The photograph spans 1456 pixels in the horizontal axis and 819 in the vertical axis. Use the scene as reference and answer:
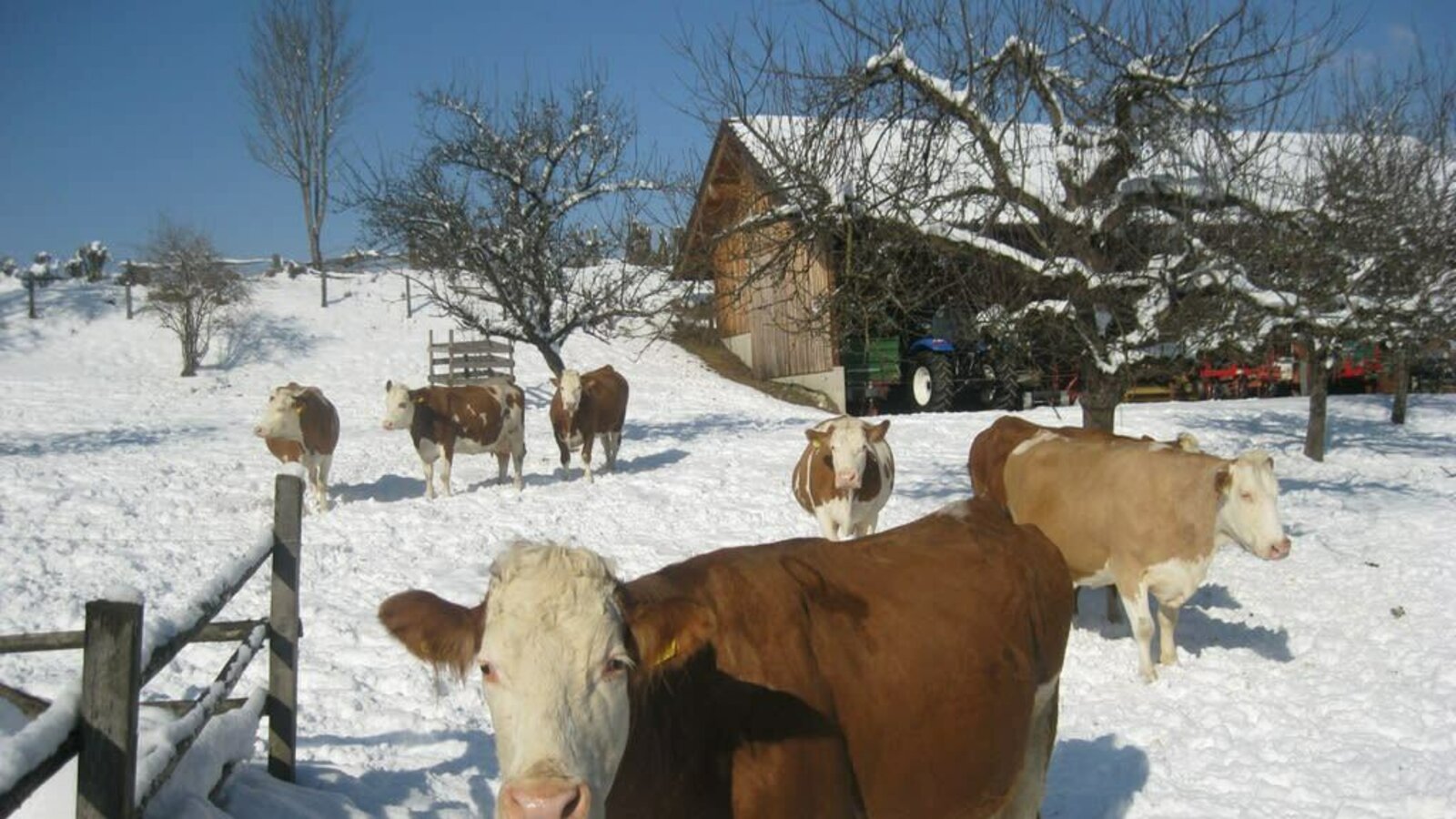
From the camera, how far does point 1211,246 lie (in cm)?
937

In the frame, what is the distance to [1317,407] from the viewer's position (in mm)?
15953

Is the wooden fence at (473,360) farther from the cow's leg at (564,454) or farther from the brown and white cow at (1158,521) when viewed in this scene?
the brown and white cow at (1158,521)

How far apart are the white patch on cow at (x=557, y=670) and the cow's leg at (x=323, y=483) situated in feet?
35.4

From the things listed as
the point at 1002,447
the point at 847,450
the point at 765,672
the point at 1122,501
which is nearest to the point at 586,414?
the point at 847,450

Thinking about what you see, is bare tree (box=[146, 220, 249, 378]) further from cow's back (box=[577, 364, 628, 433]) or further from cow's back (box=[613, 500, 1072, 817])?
cow's back (box=[613, 500, 1072, 817])

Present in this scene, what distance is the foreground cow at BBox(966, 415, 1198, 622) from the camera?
8742mm

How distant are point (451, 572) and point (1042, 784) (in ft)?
22.2

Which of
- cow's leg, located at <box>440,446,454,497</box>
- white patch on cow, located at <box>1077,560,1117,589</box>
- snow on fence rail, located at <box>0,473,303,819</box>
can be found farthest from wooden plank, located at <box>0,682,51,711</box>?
cow's leg, located at <box>440,446,454,497</box>

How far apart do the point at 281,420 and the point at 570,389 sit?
4.19 m

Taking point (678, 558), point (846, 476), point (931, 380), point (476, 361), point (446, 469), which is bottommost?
point (678, 558)

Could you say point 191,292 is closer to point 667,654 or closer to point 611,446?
point 611,446

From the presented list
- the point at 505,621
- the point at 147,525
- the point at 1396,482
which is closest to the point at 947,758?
the point at 505,621

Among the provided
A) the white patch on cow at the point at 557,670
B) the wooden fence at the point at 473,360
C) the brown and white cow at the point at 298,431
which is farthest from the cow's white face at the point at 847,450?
the wooden fence at the point at 473,360

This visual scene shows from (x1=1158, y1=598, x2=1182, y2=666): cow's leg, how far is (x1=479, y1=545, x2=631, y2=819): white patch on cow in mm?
6266
